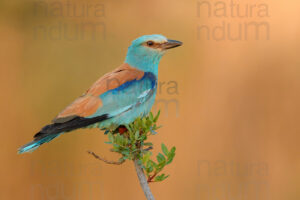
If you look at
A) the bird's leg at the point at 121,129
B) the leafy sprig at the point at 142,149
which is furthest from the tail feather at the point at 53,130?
the leafy sprig at the point at 142,149

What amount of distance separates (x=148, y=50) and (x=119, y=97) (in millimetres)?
579


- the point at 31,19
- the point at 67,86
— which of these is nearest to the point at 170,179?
the point at 67,86

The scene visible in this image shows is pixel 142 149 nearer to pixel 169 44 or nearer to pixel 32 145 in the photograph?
pixel 32 145

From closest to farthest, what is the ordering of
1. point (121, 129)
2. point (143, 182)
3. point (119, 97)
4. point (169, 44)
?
1. point (143, 182)
2. point (121, 129)
3. point (119, 97)
4. point (169, 44)

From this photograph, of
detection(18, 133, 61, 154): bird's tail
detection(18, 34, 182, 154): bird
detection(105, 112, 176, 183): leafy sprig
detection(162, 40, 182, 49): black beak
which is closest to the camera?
detection(105, 112, 176, 183): leafy sprig

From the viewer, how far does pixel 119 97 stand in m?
4.05

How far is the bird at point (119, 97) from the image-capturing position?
3637mm

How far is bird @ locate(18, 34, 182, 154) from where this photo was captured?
3637 mm

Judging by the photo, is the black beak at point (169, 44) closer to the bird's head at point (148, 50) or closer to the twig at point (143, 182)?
the bird's head at point (148, 50)

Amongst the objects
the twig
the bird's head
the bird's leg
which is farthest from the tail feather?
the bird's head

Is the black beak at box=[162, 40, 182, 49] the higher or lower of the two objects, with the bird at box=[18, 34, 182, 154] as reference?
higher

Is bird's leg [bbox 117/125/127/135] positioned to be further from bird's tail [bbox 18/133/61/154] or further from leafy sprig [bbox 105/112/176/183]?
bird's tail [bbox 18/133/61/154]

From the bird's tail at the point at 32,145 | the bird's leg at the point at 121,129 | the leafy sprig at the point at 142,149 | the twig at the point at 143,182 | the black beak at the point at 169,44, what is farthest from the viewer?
the black beak at the point at 169,44

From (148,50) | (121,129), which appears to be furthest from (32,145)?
(148,50)
